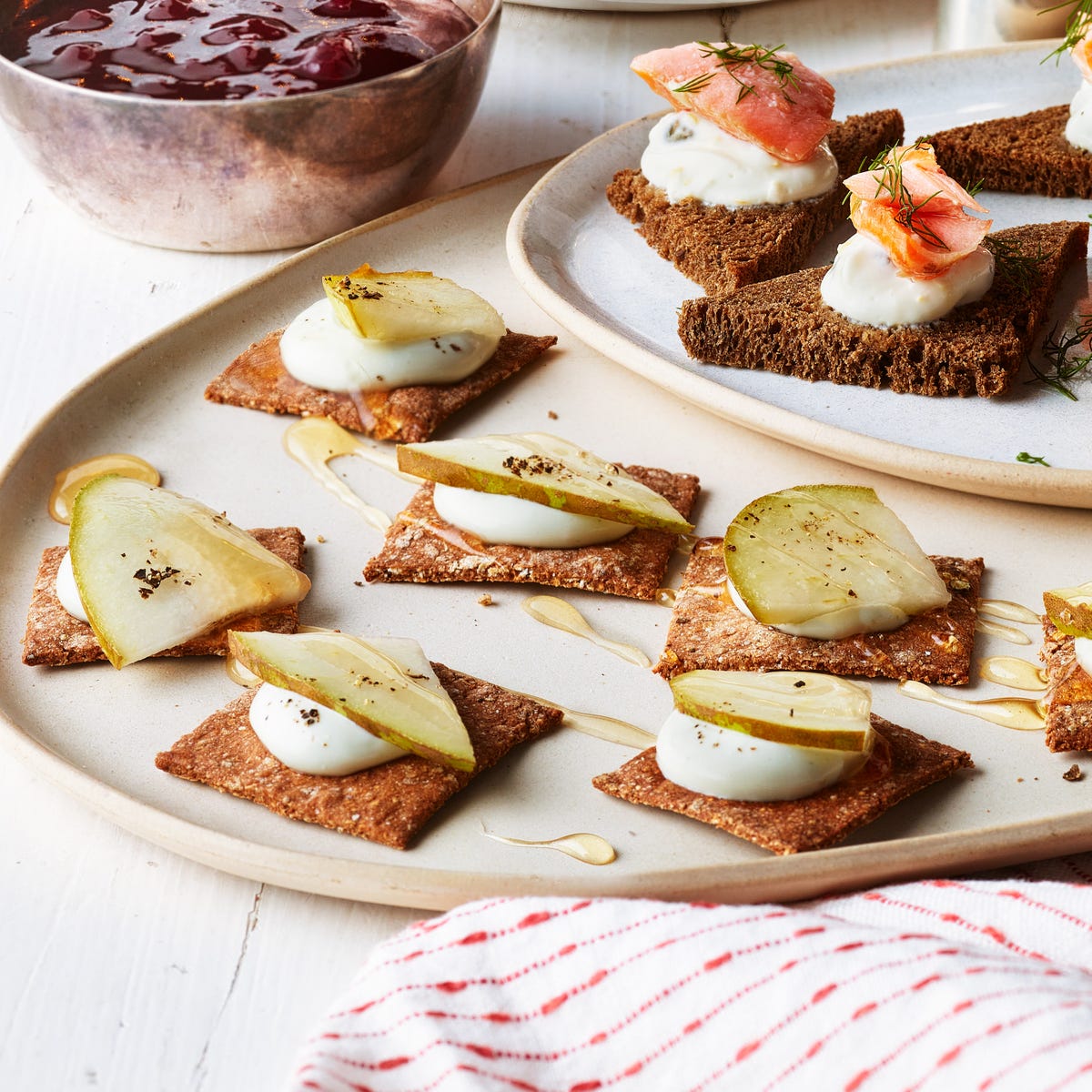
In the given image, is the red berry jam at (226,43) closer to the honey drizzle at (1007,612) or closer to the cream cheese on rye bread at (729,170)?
the cream cheese on rye bread at (729,170)

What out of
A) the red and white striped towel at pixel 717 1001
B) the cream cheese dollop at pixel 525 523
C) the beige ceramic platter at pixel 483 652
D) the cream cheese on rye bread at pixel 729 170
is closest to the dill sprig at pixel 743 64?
the cream cheese on rye bread at pixel 729 170

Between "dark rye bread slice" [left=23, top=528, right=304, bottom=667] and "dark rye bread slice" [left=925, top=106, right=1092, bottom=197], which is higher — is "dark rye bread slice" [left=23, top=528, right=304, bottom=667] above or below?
below

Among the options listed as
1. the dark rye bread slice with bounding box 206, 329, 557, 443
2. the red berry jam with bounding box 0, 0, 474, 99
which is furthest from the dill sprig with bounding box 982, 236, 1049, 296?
the red berry jam with bounding box 0, 0, 474, 99

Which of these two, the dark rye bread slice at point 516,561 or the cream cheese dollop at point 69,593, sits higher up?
the cream cheese dollop at point 69,593

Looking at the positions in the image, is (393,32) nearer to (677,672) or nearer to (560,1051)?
(677,672)

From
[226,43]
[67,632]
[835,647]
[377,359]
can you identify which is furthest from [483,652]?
[226,43]

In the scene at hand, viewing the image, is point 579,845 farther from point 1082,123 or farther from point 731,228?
point 1082,123

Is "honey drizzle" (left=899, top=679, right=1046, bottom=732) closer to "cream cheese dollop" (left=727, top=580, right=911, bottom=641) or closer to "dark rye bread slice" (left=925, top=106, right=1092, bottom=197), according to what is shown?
"cream cheese dollop" (left=727, top=580, right=911, bottom=641)
